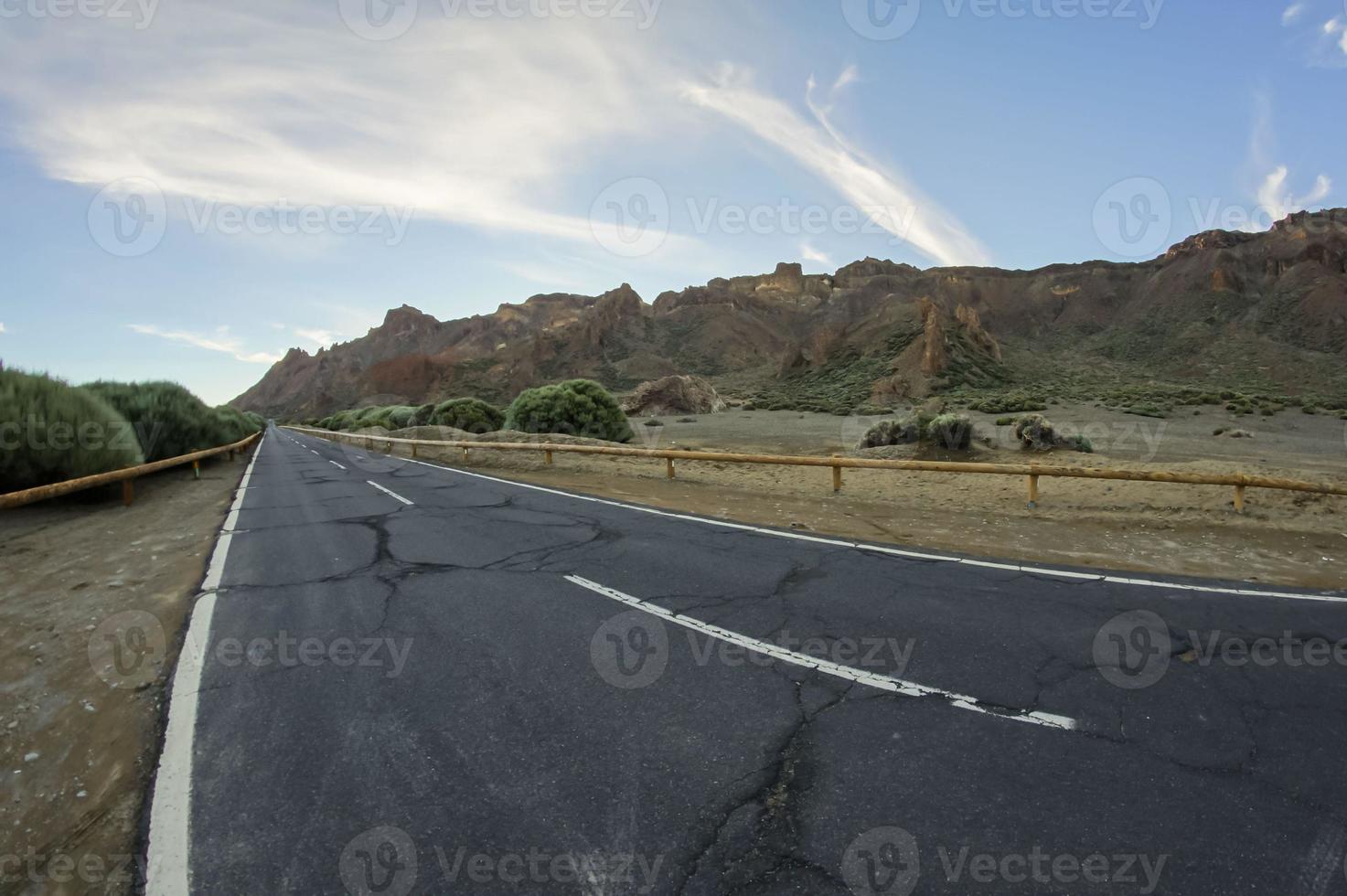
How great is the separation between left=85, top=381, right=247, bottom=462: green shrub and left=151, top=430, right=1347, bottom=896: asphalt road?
14.6m

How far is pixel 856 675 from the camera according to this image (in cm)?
382

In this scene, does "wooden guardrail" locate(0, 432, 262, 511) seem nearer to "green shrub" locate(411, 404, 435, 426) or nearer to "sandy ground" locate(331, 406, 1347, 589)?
"sandy ground" locate(331, 406, 1347, 589)

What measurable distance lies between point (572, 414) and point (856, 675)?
73.3 feet

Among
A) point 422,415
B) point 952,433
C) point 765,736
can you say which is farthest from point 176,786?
point 422,415

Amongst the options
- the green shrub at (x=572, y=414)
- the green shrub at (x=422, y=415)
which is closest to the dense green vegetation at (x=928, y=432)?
the green shrub at (x=572, y=414)

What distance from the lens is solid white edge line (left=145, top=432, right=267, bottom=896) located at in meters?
2.31

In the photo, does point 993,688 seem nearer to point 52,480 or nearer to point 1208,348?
point 52,480

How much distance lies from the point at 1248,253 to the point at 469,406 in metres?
116

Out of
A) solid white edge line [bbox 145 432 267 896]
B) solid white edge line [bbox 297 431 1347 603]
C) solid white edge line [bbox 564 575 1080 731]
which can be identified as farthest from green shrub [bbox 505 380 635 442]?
solid white edge line [bbox 145 432 267 896]

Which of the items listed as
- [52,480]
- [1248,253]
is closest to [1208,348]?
[1248,253]

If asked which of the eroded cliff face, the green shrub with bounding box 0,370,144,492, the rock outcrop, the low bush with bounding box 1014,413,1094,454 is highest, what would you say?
the eroded cliff face

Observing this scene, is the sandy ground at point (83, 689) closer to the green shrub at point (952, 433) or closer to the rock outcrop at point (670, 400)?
the green shrub at point (952, 433)

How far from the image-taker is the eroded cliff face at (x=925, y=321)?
73.1 meters

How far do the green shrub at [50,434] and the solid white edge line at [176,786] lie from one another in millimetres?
8207
